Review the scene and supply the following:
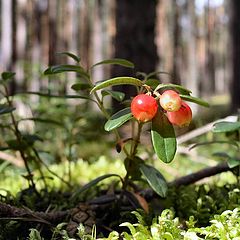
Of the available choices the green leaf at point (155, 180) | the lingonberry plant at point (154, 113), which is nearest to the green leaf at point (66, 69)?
the lingonberry plant at point (154, 113)

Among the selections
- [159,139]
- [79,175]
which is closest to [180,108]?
[159,139]

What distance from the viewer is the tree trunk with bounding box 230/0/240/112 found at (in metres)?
8.61

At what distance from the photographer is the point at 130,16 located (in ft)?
15.6

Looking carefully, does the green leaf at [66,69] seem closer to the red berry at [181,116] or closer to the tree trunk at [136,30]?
the red berry at [181,116]

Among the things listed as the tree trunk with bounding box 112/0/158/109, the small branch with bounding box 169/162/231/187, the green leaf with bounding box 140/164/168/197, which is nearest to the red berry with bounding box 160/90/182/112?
the green leaf with bounding box 140/164/168/197

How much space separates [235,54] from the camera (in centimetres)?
879

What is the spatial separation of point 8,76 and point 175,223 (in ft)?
2.42

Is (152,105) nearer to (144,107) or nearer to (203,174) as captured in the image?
(144,107)

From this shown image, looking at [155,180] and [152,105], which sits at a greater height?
Answer: [152,105]

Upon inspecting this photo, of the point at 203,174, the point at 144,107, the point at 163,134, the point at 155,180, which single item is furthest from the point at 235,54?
the point at 144,107

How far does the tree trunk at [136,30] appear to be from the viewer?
4.66 metres

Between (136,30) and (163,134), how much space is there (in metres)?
3.88

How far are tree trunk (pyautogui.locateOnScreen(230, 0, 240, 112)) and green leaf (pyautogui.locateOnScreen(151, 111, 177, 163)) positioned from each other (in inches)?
312

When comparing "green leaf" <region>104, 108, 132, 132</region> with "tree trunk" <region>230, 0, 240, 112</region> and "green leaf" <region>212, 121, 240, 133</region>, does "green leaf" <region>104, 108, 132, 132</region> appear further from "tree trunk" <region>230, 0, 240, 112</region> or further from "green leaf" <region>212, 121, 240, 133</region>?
"tree trunk" <region>230, 0, 240, 112</region>
